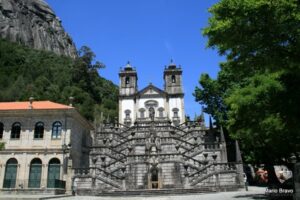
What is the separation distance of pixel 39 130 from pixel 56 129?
1670 mm

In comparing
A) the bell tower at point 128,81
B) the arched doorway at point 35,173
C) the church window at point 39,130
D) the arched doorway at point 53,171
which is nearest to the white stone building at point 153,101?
the bell tower at point 128,81

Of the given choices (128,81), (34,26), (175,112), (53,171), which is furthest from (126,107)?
(34,26)

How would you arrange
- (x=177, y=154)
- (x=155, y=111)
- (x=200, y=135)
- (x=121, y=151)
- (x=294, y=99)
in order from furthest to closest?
(x=155, y=111) < (x=200, y=135) < (x=121, y=151) < (x=177, y=154) < (x=294, y=99)

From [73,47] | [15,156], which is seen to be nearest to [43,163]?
[15,156]

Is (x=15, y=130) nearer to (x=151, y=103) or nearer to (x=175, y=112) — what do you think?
(x=151, y=103)

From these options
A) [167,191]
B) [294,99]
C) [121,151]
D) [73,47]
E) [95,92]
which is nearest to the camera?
[294,99]

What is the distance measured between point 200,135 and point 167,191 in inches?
584

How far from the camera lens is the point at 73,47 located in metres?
129

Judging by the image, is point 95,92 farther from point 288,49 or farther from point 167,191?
point 288,49

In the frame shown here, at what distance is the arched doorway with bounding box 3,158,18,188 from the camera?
28.4m

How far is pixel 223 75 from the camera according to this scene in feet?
113

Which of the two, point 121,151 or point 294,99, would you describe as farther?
point 121,151

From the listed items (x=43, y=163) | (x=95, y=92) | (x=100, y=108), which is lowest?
(x=43, y=163)

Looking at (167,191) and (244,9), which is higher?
(244,9)
